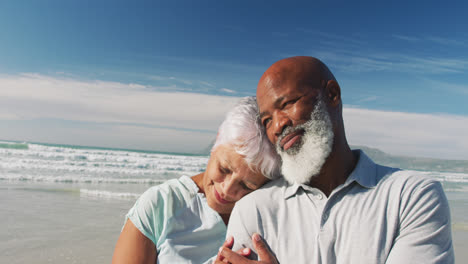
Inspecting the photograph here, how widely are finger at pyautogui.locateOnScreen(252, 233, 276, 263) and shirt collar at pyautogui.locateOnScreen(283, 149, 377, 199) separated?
27cm

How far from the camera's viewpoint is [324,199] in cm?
187

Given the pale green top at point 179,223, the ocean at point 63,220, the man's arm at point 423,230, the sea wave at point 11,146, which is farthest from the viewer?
the sea wave at point 11,146

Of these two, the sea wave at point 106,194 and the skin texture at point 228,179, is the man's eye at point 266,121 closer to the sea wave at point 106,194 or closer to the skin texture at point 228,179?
the skin texture at point 228,179

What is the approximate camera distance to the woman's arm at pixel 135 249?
2.31 meters

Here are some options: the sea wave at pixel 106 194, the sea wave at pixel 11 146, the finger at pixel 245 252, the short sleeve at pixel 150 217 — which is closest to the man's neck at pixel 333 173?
the finger at pixel 245 252

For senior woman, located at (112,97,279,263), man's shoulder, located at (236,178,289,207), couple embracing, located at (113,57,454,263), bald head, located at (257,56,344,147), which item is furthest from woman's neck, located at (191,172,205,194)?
bald head, located at (257,56,344,147)

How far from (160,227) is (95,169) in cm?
1722

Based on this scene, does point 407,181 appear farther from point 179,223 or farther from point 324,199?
point 179,223

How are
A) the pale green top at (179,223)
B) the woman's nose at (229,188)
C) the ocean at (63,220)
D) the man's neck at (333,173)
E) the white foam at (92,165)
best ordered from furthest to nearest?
the white foam at (92,165) < the ocean at (63,220) < the pale green top at (179,223) < the woman's nose at (229,188) < the man's neck at (333,173)

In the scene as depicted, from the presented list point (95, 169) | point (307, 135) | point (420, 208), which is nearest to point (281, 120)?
point (307, 135)

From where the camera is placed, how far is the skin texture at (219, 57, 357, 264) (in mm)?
1827

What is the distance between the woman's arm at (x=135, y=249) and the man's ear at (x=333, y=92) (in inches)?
55.8

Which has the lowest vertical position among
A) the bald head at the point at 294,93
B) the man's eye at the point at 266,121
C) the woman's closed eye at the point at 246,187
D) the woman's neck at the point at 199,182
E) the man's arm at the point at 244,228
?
the man's arm at the point at 244,228

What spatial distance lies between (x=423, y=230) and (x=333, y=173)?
49 cm
